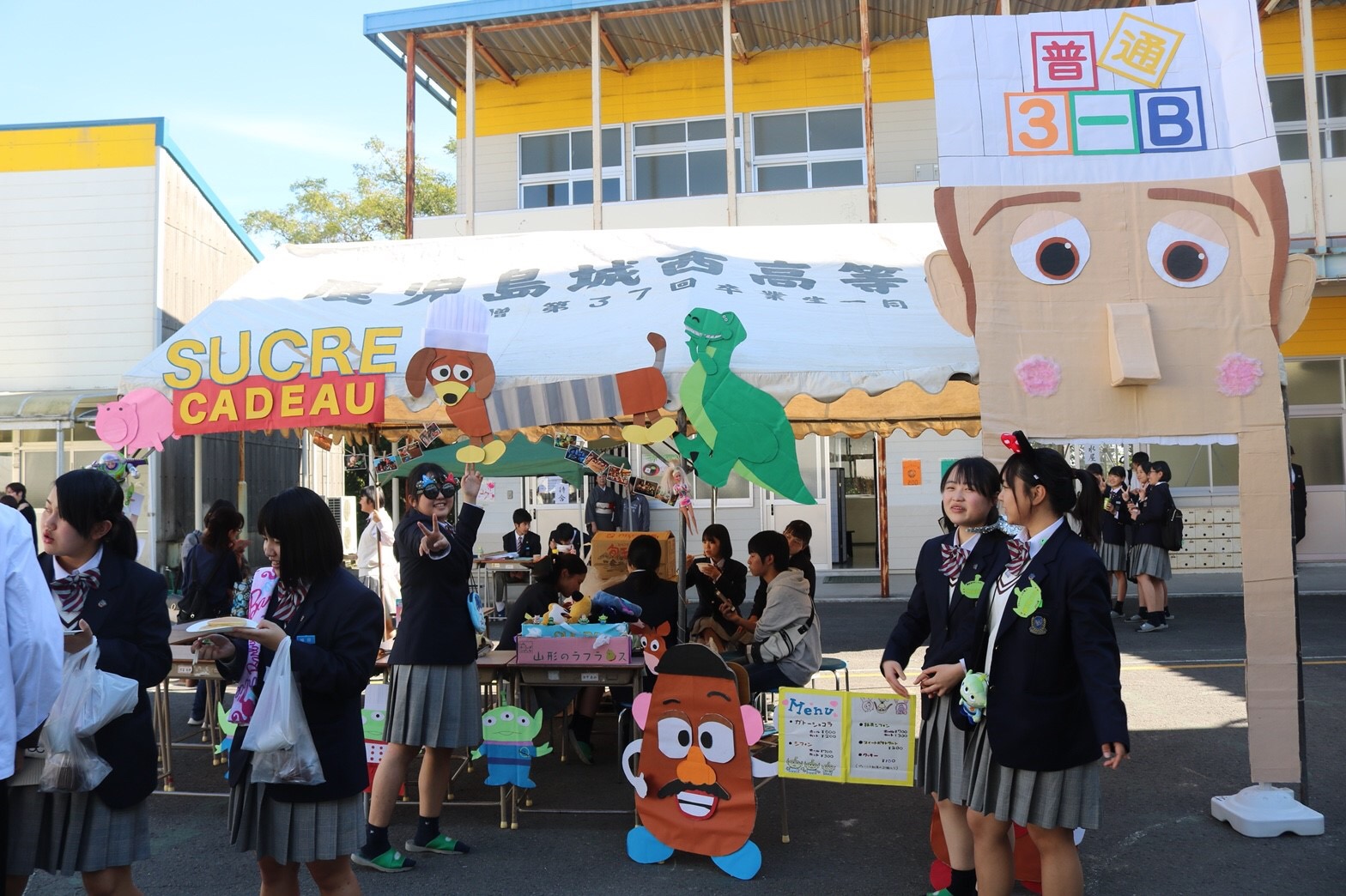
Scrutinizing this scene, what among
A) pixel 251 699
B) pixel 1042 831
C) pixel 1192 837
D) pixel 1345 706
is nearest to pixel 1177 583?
pixel 1345 706

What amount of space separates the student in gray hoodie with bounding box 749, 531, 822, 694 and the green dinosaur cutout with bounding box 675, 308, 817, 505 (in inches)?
40.2

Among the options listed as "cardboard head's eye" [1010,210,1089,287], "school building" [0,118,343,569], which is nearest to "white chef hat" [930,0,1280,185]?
"cardboard head's eye" [1010,210,1089,287]

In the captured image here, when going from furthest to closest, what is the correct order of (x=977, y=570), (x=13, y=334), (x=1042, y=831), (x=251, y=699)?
1. (x=13, y=334)
2. (x=977, y=570)
3. (x=1042, y=831)
4. (x=251, y=699)

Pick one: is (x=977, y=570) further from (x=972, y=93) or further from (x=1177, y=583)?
(x=1177, y=583)

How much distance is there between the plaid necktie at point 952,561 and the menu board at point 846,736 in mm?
842

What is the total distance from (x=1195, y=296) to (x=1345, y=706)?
3933 millimetres

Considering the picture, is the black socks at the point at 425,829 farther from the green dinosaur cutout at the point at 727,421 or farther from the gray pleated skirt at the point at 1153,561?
the gray pleated skirt at the point at 1153,561

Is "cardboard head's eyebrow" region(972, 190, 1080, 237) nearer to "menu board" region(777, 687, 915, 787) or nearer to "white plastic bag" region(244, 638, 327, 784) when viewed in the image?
"menu board" region(777, 687, 915, 787)

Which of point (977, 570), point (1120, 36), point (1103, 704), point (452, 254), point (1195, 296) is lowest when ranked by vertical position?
point (1103, 704)

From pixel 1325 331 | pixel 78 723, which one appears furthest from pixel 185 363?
pixel 1325 331

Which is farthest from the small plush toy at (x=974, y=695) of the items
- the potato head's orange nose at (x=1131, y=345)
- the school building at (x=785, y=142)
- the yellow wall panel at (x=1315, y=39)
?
the yellow wall panel at (x=1315, y=39)

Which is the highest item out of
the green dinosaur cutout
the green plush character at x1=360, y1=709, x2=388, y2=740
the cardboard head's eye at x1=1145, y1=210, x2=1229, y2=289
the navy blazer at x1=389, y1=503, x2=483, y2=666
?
the cardboard head's eye at x1=1145, y1=210, x2=1229, y2=289

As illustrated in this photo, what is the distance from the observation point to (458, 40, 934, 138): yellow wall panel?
53.7 feet

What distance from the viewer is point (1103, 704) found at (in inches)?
125
